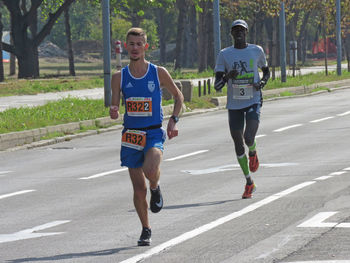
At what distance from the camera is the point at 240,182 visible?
1280 centimetres

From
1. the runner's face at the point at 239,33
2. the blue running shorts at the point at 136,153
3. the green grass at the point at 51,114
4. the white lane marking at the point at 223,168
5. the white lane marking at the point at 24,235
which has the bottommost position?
the white lane marking at the point at 223,168

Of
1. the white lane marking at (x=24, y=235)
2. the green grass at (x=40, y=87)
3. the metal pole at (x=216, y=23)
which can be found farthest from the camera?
the green grass at (x=40, y=87)

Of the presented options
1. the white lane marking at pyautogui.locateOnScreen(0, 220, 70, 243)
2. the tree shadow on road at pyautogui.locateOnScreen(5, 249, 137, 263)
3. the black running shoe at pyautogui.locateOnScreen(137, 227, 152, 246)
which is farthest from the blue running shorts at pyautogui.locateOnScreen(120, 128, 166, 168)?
the white lane marking at pyautogui.locateOnScreen(0, 220, 70, 243)

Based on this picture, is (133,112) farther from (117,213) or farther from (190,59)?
(190,59)

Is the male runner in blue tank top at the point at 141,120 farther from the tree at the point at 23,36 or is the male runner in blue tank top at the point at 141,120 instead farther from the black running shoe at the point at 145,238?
the tree at the point at 23,36

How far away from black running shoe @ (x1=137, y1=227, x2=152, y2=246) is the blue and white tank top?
0.89 meters

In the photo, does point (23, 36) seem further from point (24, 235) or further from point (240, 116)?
point (24, 235)

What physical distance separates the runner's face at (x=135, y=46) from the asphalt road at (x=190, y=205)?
157cm

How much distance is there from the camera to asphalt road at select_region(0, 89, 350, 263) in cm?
795

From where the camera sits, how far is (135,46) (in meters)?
8.45

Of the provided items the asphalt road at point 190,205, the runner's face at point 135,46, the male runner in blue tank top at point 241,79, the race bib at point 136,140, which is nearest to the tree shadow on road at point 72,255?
the asphalt road at point 190,205

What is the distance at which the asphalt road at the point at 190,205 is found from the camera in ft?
26.1

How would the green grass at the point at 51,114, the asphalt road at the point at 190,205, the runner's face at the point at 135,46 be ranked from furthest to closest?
the green grass at the point at 51,114 → the runner's face at the point at 135,46 → the asphalt road at the point at 190,205

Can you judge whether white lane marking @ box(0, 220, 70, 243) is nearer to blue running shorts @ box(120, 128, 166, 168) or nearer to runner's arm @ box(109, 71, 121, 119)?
blue running shorts @ box(120, 128, 166, 168)
